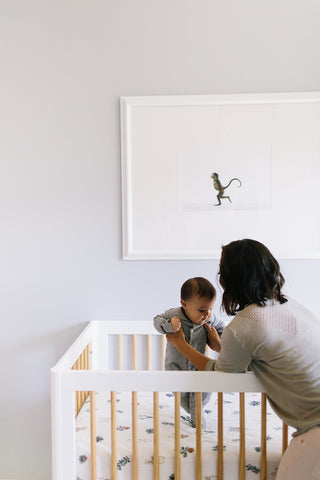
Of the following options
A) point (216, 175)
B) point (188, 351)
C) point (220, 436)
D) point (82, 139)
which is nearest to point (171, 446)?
point (220, 436)

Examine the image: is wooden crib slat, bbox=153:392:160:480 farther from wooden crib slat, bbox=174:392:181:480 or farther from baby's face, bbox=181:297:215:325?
baby's face, bbox=181:297:215:325

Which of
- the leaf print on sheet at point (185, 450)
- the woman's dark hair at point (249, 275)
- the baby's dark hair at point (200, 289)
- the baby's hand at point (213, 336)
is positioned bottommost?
the leaf print on sheet at point (185, 450)

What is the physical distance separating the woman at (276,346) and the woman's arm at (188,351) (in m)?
0.09

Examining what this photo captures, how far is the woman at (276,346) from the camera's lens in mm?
1057

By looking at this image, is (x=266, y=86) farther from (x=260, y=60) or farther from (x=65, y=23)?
(x=65, y=23)

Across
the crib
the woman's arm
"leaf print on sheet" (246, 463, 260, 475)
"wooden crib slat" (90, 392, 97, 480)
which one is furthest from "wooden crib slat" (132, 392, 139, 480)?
"leaf print on sheet" (246, 463, 260, 475)

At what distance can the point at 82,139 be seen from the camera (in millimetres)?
1824

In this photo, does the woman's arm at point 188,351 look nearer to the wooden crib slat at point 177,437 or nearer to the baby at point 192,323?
the baby at point 192,323

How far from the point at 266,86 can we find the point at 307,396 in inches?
49.6

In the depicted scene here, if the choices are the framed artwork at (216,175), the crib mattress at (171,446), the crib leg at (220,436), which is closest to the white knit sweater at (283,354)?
the crib leg at (220,436)

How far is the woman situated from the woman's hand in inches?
6.2

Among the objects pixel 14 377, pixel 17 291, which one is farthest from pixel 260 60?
pixel 14 377

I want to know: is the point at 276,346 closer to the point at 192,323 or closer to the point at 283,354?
the point at 283,354

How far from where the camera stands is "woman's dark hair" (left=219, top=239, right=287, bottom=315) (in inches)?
44.1
